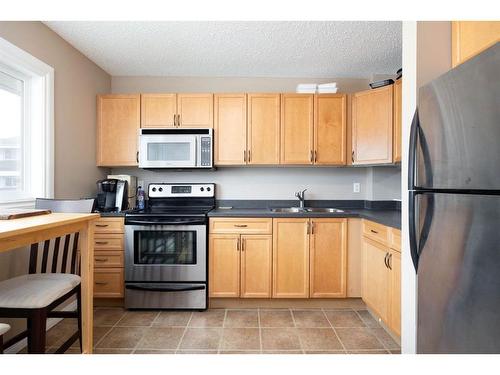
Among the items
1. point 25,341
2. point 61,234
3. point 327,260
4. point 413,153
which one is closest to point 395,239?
point 327,260

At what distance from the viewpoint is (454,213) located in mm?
959

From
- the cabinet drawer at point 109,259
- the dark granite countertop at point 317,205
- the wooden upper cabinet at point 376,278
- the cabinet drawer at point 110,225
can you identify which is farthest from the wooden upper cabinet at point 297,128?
the cabinet drawer at point 109,259

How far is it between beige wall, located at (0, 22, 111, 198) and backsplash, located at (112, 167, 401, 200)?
51 cm

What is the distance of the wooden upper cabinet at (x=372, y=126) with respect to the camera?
2.42 meters

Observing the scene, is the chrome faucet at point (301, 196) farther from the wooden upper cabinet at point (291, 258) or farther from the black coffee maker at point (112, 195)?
the black coffee maker at point (112, 195)

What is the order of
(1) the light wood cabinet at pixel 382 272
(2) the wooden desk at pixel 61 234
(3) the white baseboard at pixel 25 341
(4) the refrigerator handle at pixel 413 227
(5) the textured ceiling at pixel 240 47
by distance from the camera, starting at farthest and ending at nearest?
(5) the textured ceiling at pixel 240 47 < (1) the light wood cabinet at pixel 382 272 < (3) the white baseboard at pixel 25 341 < (4) the refrigerator handle at pixel 413 227 < (2) the wooden desk at pixel 61 234

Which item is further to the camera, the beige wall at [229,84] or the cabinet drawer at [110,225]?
the beige wall at [229,84]

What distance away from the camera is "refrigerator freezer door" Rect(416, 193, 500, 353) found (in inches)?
32.1

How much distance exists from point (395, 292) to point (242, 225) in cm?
128

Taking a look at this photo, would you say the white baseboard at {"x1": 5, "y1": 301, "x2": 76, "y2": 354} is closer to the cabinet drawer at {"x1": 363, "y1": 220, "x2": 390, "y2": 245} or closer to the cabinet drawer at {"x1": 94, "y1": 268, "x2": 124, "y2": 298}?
the cabinet drawer at {"x1": 94, "y1": 268, "x2": 124, "y2": 298}

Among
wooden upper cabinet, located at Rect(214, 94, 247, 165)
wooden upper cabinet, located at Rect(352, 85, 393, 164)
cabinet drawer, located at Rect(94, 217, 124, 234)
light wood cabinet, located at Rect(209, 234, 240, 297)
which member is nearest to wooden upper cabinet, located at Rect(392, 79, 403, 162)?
wooden upper cabinet, located at Rect(352, 85, 393, 164)

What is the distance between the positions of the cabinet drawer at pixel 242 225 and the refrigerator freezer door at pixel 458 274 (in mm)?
1393
